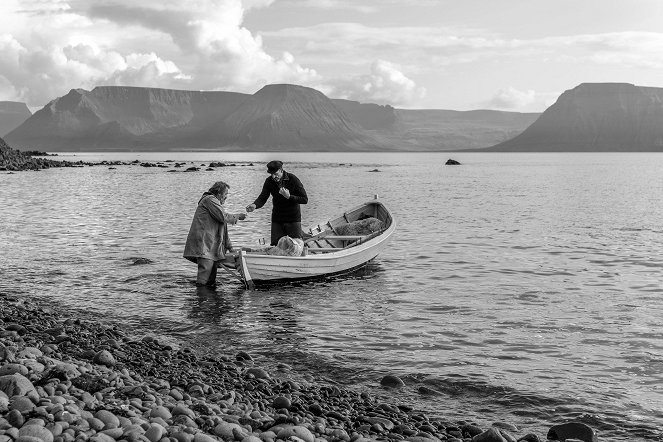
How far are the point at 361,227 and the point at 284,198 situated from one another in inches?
217

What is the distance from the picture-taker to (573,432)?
834 cm

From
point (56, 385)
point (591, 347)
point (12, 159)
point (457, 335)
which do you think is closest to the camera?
point (56, 385)

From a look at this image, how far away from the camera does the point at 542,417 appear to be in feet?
30.7

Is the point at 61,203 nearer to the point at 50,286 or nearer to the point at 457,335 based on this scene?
the point at 50,286

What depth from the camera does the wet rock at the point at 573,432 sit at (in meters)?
8.27

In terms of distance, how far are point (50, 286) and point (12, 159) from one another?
80.7 m

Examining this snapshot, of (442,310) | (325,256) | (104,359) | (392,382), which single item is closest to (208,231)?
(325,256)

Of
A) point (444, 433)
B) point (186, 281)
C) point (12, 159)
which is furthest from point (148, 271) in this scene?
point (12, 159)

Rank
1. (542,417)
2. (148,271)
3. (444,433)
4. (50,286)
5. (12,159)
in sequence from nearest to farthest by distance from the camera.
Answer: (444,433) < (542,417) < (50,286) < (148,271) < (12,159)

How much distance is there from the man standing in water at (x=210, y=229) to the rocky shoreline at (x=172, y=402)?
185 inches

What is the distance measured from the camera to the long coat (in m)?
15.9

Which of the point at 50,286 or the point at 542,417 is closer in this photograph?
the point at 542,417

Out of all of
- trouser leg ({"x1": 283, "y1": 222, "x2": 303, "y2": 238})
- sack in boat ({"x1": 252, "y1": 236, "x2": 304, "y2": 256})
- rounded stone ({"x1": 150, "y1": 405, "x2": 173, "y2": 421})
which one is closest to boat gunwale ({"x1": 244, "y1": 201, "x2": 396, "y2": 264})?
sack in boat ({"x1": 252, "y1": 236, "x2": 304, "y2": 256})

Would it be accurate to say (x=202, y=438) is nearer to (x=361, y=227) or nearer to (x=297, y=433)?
(x=297, y=433)
